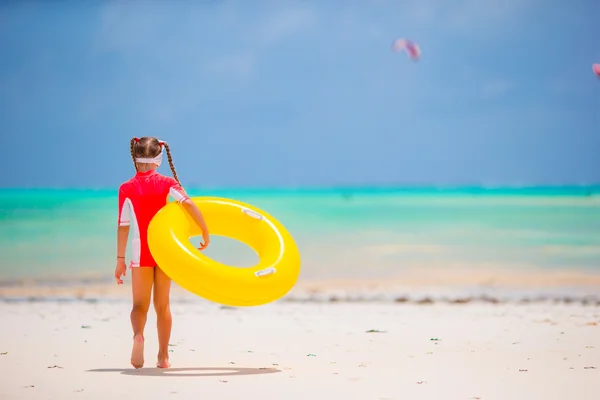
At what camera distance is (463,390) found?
306 centimetres

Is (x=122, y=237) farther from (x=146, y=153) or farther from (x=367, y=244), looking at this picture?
(x=367, y=244)

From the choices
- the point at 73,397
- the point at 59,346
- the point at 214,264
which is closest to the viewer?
the point at 73,397

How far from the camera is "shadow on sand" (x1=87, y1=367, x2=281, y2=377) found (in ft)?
11.0

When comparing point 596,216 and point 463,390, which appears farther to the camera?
point 596,216

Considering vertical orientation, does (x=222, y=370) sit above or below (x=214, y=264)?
below

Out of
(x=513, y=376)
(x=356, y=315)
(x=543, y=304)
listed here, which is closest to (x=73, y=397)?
(x=513, y=376)

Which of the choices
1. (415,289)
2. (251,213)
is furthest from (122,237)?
(415,289)

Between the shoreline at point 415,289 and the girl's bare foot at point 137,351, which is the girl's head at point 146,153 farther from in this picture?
the shoreline at point 415,289

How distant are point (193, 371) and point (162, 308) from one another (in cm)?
27

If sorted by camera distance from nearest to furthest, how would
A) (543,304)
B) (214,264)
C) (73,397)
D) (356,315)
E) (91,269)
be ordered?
(73,397)
(214,264)
(356,315)
(543,304)
(91,269)

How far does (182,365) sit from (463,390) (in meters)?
1.18

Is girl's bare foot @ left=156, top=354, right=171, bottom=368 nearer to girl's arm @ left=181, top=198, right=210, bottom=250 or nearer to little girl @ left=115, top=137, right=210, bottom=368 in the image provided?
little girl @ left=115, top=137, right=210, bottom=368

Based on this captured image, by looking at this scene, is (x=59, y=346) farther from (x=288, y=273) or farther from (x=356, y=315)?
(x=356, y=315)

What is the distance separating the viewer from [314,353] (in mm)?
3895
